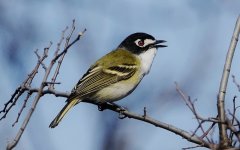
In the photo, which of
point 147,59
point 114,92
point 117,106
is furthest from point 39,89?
point 147,59

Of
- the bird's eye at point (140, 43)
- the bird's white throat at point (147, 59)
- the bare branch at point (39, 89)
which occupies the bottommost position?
the bare branch at point (39, 89)

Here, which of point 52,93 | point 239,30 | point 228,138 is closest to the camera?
point 228,138

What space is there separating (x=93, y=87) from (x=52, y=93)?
1.69 m

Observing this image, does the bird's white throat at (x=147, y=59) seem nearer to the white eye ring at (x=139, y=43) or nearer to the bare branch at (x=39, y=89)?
the white eye ring at (x=139, y=43)

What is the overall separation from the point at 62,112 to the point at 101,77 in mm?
1316

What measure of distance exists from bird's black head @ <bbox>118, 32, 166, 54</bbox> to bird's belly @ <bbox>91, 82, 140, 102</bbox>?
1.01 meters

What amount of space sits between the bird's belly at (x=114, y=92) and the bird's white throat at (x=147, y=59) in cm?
43

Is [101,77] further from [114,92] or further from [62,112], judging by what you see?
[62,112]

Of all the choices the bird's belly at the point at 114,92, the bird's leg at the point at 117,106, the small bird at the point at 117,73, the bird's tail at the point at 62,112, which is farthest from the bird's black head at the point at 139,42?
the bird's tail at the point at 62,112

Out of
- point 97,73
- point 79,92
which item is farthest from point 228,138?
point 97,73

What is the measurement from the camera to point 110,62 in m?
8.46

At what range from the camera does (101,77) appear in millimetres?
7918

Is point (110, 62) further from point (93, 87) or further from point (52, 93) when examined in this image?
point (52, 93)

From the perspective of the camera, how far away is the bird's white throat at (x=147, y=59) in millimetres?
8211
